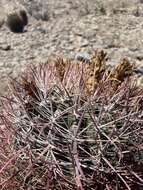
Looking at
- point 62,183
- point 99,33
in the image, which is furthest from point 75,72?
point 99,33

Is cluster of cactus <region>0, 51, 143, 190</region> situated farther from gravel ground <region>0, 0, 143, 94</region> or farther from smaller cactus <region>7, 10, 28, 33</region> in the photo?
smaller cactus <region>7, 10, 28, 33</region>

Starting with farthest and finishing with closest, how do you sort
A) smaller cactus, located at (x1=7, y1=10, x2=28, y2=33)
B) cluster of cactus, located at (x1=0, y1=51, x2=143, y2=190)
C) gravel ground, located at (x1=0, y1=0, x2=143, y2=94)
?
smaller cactus, located at (x1=7, y1=10, x2=28, y2=33) → gravel ground, located at (x1=0, y1=0, x2=143, y2=94) → cluster of cactus, located at (x1=0, y1=51, x2=143, y2=190)

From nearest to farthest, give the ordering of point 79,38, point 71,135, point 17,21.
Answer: point 71,135, point 79,38, point 17,21

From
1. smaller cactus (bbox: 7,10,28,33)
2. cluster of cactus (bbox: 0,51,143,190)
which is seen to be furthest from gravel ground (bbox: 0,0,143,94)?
cluster of cactus (bbox: 0,51,143,190)

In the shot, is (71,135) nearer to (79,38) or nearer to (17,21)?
(79,38)

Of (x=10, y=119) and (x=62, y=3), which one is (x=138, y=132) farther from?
(x=62, y=3)

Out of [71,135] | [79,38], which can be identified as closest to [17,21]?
[79,38]

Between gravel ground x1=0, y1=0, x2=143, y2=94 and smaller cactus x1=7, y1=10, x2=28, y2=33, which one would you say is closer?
gravel ground x1=0, y1=0, x2=143, y2=94
